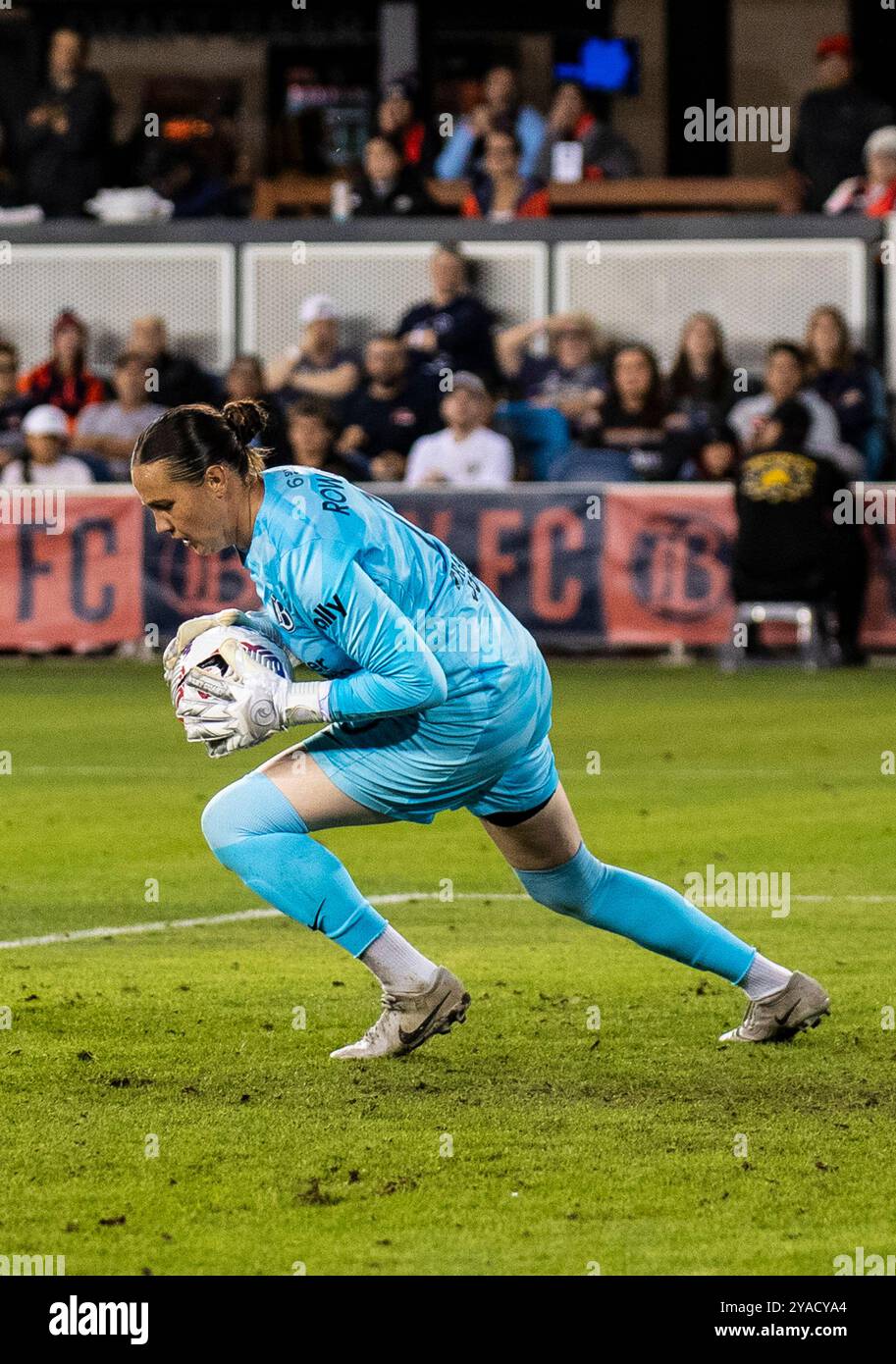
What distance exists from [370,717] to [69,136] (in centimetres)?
1630

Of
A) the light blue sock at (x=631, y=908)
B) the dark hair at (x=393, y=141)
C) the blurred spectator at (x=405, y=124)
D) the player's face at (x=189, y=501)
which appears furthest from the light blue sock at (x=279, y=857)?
the dark hair at (x=393, y=141)

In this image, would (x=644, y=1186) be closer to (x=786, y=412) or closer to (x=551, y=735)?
(x=551, y=735)

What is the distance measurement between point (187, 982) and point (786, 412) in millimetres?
10769

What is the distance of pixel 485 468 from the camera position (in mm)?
17953

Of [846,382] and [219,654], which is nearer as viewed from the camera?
[219,654]

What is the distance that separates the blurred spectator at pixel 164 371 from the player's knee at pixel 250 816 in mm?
13050

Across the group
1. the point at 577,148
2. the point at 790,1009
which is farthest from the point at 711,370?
the point at 790,1009

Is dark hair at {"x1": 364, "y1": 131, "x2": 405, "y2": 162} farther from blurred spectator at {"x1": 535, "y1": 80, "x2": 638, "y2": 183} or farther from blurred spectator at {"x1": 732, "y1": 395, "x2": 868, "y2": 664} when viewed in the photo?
blurred spectator at {"x1": 732, "y1": 395, "x2": 868, "y2": 664}

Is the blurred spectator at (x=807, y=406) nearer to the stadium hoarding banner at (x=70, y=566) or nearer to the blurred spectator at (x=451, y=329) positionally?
the blurred spectator at (x=451, y=329)

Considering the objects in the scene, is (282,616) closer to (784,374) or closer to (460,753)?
(460,753)

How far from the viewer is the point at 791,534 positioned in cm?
1697

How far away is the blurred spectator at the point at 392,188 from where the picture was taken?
20375 mm

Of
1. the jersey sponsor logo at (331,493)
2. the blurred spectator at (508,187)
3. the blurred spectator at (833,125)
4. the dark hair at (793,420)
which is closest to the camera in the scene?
the jersey sponsor logo at (331,493)

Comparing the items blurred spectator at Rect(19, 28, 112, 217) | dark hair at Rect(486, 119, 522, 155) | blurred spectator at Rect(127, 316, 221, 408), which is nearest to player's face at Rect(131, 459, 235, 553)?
blurred spectator at Rect(127, 316, 221, 408)
